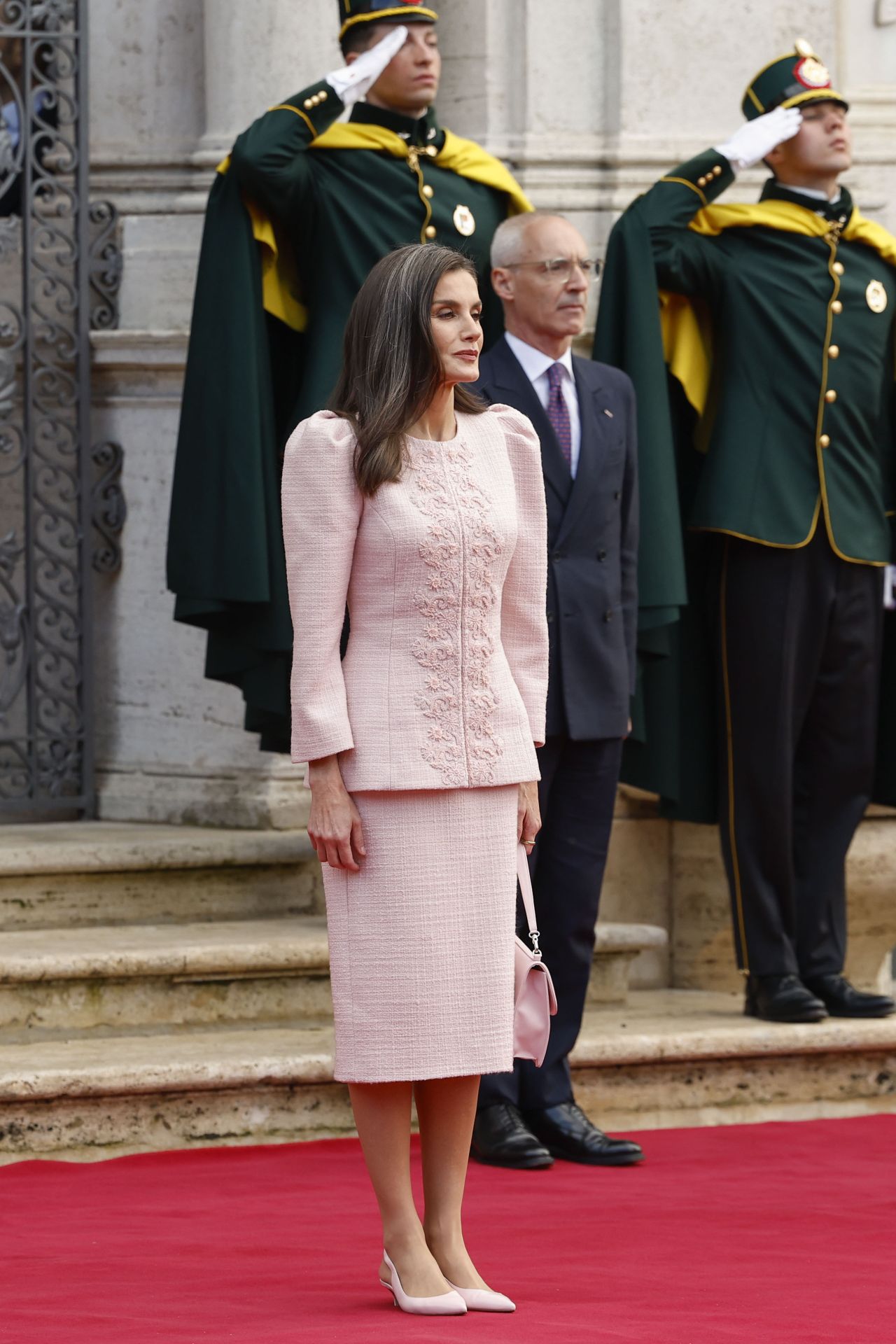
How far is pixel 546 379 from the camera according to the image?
4.86m

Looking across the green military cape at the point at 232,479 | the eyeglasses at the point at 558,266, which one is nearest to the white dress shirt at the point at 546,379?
the eyeglasses at the point at 558,266

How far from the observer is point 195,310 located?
5398 mm

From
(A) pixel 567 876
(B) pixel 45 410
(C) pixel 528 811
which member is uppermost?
(B) pixel 45 410

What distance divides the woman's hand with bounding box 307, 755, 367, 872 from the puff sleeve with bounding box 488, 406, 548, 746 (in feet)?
1.07

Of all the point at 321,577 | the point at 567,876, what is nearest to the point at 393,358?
the point at 321,577

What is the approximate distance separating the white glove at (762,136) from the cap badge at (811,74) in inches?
2.5

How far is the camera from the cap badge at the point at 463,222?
5.36 m

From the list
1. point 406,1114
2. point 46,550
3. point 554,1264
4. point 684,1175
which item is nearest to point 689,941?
point 684,1175

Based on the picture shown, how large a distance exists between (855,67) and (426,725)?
11.8ft

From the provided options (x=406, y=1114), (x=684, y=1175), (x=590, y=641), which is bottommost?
(x=684, y=1175)

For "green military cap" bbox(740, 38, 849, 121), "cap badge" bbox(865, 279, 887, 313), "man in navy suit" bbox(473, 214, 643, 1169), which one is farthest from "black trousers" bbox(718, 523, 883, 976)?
"green military cap" bbox(740, 38, 849, 121)

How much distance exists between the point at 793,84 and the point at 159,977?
7.88 ft

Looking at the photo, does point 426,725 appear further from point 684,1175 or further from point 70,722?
point 70,722

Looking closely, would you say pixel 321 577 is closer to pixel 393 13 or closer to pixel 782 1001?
pixel 393 13
